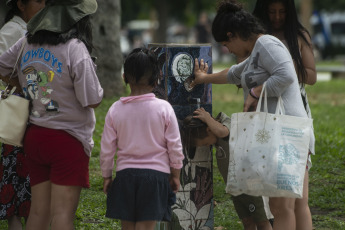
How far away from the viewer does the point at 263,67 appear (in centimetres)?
420

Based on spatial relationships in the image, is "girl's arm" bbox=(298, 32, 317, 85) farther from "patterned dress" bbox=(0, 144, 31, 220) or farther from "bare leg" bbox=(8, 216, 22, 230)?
"bare leg" bbox=(8, 216, 22, 230)

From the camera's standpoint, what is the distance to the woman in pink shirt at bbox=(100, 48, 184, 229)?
3914mm

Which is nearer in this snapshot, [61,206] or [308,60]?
[61,206]

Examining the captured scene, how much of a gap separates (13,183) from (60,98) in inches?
40.6

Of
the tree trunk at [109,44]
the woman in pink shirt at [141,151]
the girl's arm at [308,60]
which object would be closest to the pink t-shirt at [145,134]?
the woman in pink shirt at [141,151]

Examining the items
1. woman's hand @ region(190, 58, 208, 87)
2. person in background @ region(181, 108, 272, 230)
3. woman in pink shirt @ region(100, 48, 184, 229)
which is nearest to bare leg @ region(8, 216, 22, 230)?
woman in pink shirt @ region(100, 48, 184, 229)

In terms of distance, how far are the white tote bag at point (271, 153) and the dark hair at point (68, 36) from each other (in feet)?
3.28

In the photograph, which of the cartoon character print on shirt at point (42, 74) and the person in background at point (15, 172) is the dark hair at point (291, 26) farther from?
the cartoon character print on shirt at point (42, 74)

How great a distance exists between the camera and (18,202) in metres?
4.79

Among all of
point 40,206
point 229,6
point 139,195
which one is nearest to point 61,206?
point 40,206

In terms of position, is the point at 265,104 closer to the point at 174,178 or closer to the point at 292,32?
the point at 174,178

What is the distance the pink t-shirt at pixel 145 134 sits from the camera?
12.9 feet

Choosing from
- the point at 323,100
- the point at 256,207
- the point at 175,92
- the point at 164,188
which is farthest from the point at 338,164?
the point at 323,100

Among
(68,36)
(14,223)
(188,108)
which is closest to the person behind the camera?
(68,36)
